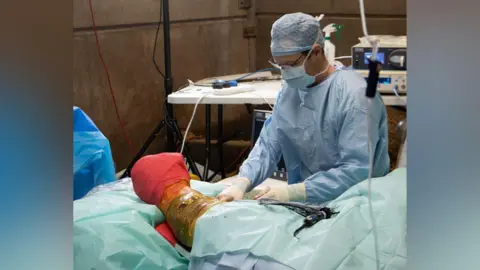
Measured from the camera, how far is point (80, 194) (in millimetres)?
2090

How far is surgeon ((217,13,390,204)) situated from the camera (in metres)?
1.73

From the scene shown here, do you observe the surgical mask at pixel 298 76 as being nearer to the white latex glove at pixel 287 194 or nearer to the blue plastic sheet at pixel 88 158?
the white latex glove at pixel 287 194

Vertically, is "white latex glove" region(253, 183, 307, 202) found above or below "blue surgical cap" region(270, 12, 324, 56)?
below

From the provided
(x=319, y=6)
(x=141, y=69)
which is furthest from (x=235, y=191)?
(x=319, y=6)

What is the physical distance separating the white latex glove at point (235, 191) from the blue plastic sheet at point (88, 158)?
60cm

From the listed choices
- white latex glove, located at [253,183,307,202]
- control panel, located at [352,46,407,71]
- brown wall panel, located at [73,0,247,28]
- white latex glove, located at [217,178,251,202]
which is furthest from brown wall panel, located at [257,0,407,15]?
white latex glove, located at [253,183,307,202]

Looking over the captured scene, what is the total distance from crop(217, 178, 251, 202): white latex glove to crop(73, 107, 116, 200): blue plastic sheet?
60cm

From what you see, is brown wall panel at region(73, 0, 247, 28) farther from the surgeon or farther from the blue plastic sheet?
the surgeon

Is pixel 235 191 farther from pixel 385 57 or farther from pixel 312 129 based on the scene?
pixel 385 57

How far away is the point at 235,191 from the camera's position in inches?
69.8

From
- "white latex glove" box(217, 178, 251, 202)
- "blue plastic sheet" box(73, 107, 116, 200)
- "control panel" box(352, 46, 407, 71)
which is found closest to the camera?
"white latex glove" box(217, 178, 251, 202)

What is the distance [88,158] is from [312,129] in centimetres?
86
